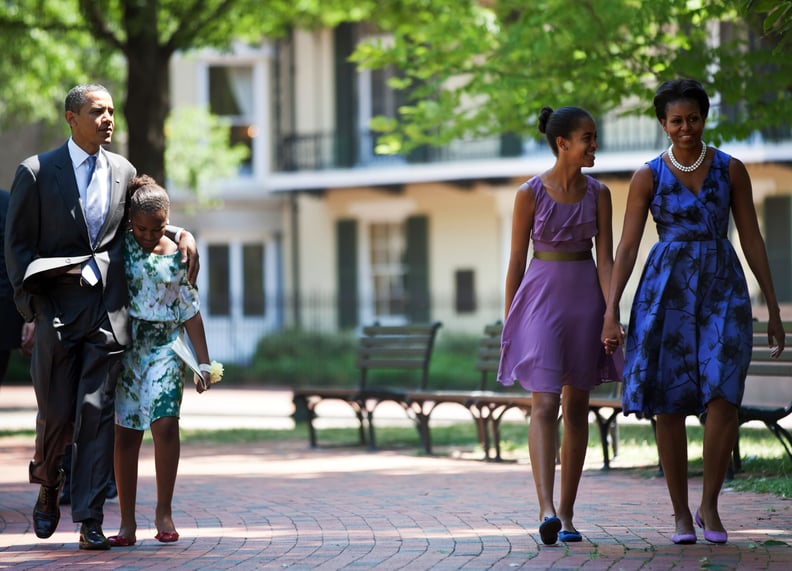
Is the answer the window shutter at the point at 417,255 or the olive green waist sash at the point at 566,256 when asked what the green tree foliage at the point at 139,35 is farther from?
the olive green waist sash at the point at 566,256

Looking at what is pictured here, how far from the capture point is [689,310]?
5.81m

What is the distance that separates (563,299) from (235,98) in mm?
24009

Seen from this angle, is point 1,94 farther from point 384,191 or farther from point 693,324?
point 693,324

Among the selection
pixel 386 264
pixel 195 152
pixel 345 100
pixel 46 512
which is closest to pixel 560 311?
pixel 46 512

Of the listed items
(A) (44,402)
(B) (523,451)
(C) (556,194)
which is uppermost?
(C) (556,194)

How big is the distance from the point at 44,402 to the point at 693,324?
10.1 ft

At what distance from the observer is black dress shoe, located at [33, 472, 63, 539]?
6250mm

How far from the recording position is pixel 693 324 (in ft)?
19.0

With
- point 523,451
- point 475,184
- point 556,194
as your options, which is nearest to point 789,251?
point 475,184

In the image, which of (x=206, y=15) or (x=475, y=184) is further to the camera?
(x=475, y=184)

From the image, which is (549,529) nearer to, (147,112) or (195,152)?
(147,112)

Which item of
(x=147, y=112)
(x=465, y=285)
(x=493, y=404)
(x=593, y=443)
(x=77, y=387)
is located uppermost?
(x=147, y=112)

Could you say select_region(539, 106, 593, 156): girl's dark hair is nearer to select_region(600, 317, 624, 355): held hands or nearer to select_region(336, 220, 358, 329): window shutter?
select_region(600, 317, 624, 355): held hands

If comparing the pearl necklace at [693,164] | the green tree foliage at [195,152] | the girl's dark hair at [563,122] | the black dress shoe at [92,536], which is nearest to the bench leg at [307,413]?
the black dress shoe at [92,536]
